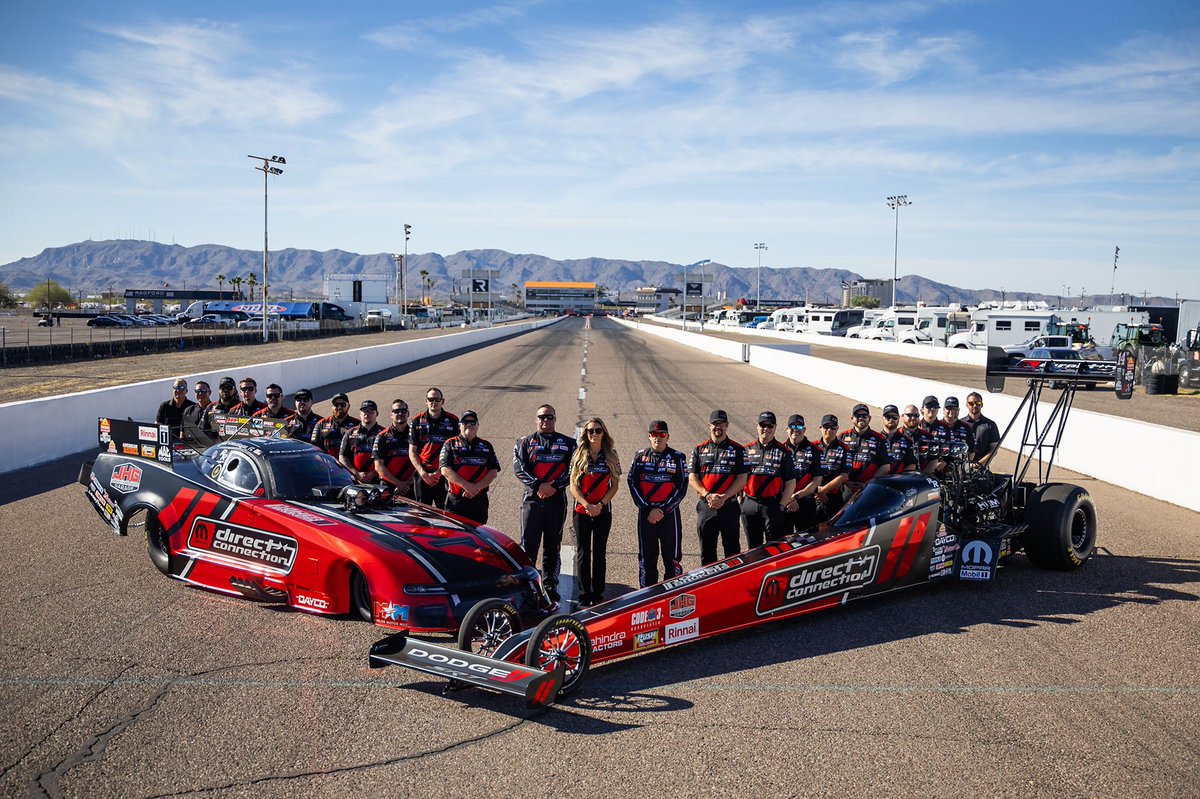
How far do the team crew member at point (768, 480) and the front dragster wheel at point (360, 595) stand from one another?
3534mm

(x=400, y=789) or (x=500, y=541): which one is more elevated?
(x=500, y=541)

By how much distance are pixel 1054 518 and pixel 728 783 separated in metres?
5.51

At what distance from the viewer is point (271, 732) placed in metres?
5.37

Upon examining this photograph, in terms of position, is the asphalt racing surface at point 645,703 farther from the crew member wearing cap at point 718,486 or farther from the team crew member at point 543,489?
the crew member wearing cap at point 718,486

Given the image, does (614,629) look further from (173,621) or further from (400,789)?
(173,621)

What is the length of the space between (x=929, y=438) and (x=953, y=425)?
350 millimetres

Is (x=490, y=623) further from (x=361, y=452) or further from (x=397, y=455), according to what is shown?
(x=361, y=452)

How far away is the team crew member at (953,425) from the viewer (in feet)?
33.1

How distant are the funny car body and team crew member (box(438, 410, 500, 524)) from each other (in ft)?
2.23

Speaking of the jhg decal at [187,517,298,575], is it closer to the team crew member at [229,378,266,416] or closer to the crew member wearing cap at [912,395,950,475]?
the team crew member at [229,378,266,416]

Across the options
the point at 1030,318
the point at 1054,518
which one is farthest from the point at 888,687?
the point at 1030,318

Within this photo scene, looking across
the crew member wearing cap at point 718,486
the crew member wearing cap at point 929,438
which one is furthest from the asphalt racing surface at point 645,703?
the crew member wearing cap at point 929,438

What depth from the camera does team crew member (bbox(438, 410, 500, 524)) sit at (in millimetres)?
8930

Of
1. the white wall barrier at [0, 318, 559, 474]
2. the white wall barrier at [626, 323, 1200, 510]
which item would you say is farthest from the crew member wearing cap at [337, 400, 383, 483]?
the white wall barrier at [626, 323, 1200, 510]
